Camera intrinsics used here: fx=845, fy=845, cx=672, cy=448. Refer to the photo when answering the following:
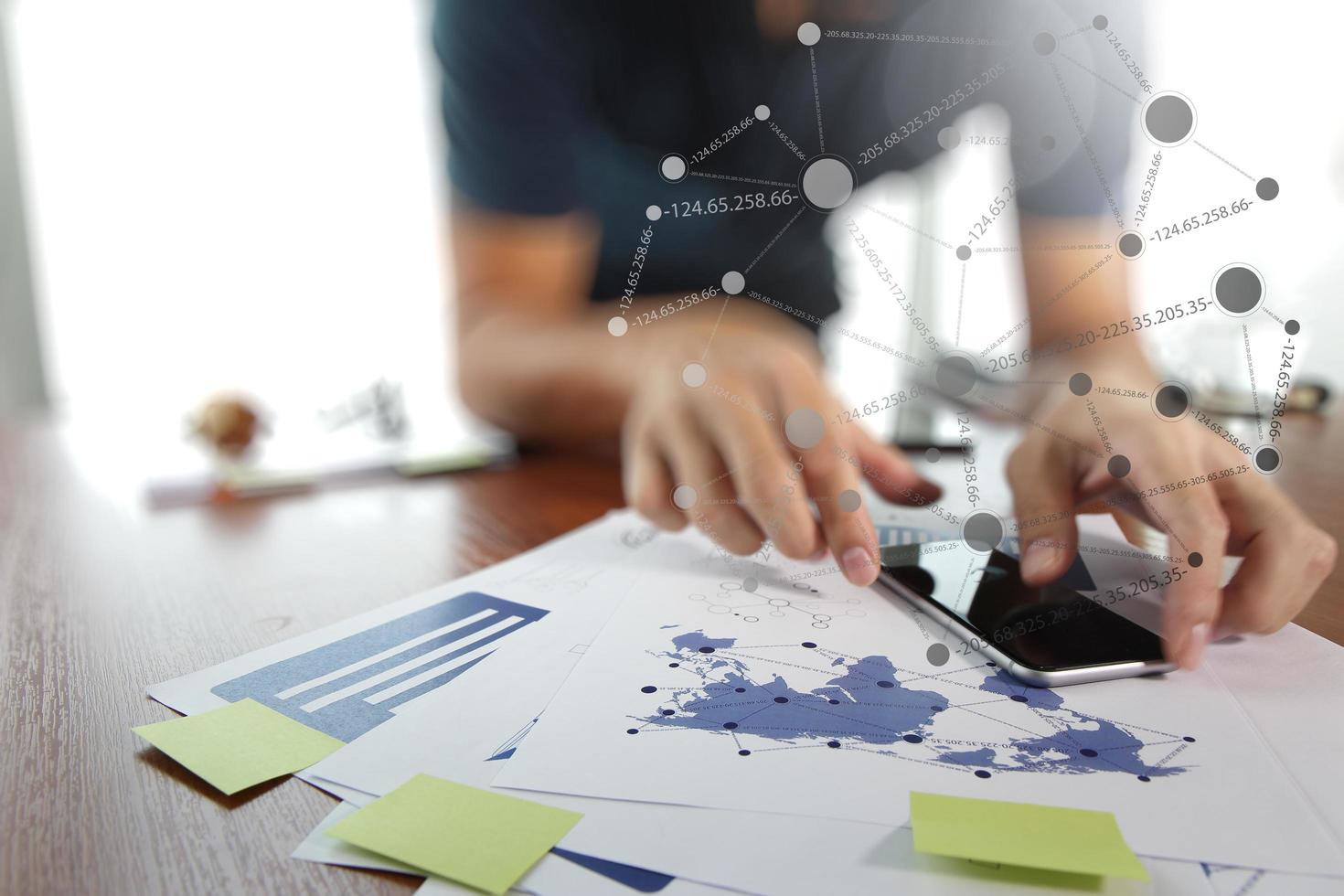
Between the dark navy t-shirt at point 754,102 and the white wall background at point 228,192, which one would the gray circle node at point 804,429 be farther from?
the white wall background at point 228,192

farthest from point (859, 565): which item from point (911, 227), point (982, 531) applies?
point (911, 227)

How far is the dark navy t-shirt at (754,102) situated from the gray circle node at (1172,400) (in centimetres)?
8

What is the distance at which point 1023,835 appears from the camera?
235 millimetres

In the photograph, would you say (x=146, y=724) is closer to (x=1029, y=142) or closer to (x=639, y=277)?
(x=639, y=277)

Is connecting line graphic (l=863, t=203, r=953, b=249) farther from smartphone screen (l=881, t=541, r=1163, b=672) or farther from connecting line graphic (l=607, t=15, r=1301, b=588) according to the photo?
smartphone screen (l=881, t=541, r=1163, b=672)

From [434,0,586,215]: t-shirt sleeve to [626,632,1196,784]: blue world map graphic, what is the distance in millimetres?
614

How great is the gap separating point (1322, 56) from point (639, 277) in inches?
12.9

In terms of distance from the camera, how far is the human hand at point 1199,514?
0.34 m

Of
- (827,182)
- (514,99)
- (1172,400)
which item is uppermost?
(514,99)

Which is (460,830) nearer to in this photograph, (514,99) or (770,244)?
(770,244)

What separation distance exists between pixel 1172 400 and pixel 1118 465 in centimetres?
3

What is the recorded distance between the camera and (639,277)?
1.64ft

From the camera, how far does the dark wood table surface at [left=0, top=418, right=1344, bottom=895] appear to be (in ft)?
0.80

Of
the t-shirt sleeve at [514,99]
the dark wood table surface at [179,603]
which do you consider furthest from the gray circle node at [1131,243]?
the t-shirt sleeve at [514,99]
